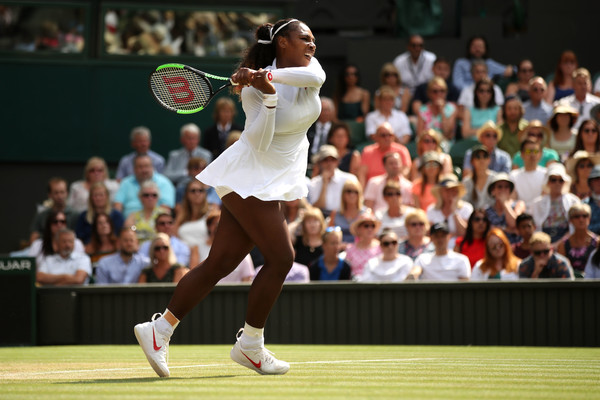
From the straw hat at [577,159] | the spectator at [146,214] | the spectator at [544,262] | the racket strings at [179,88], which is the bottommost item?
the spectator at [544,262]

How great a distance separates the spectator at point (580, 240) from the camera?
9742mm

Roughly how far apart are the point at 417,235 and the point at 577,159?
2.01 m

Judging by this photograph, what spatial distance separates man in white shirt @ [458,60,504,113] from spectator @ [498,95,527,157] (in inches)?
37.2

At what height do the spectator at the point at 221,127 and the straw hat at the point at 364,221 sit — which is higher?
the spectator at the point at 221,127

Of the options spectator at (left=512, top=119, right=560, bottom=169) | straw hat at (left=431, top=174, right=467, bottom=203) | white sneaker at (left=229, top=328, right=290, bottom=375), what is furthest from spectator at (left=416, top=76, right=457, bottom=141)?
white sneaker at (left=229, top=328, right=290, bottom=375)

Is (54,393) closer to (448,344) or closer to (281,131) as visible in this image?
(281,131)

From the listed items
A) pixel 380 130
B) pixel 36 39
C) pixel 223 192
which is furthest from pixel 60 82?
pixel 223 192

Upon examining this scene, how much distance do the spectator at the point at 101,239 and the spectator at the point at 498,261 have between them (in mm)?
3863

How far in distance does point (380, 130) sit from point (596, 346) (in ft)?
13.0

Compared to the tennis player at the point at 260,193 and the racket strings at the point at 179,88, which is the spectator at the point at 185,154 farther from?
the tennis player at the point at 260,193

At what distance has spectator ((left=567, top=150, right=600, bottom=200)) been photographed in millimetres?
10875

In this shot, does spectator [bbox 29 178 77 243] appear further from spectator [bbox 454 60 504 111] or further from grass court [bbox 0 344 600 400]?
spectator [bbox 454 60 504 111]

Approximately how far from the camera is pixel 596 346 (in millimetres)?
8914

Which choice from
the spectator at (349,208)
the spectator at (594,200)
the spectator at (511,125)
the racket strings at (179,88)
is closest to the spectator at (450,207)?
the spectator at (349,208)
